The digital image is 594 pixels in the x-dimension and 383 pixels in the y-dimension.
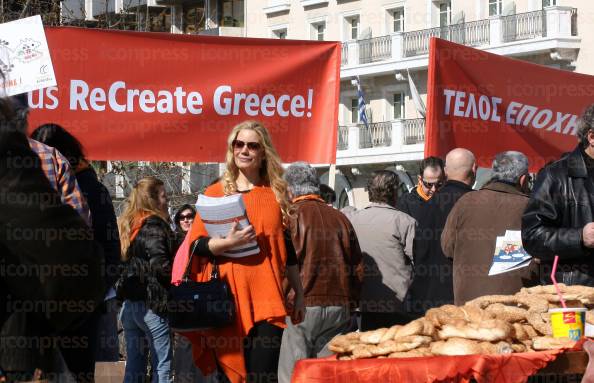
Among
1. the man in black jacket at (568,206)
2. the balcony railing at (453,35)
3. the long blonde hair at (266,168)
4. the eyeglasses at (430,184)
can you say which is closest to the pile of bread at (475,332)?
the man in black jacket at (568,206)

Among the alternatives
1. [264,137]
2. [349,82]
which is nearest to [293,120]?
[264,137]

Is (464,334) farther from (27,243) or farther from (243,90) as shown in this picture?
(243,90)

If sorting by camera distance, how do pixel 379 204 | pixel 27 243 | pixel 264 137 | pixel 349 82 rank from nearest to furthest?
pixel 27 243 < pixel 264 137 < pixel 379 204 < pixel 349 82

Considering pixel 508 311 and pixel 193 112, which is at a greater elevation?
pixel 193 112

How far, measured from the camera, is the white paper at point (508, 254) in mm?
8727

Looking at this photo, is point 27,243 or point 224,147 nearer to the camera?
point 27,243

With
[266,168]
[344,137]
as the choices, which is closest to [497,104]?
[266,168]

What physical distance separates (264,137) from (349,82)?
1831 inches

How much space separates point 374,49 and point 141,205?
42445mm

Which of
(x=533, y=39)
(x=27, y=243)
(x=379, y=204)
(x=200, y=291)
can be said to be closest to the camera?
(x=27, y=243)

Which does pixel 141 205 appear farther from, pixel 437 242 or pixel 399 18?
pixel 399 18

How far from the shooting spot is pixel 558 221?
277 inches

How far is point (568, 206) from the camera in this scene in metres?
7.03

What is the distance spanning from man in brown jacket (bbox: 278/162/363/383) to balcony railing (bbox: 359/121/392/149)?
42107 millimetres
